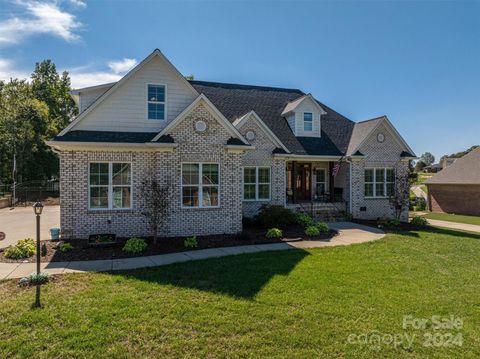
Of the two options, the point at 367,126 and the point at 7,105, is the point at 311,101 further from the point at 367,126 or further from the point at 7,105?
the point at 7,105

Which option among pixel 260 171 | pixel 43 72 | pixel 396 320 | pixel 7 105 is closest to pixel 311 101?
pixel 260 171

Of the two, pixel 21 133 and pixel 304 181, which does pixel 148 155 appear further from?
pixel 21 133

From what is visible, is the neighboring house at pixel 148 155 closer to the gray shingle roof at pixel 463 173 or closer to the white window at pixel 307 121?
the white window at pixel 307 121

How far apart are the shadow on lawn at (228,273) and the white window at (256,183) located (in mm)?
7047

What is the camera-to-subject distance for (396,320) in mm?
5648

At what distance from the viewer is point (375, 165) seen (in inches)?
747

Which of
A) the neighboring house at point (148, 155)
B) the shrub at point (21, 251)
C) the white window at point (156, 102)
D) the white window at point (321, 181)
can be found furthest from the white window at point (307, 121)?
the shrub at point (21, 251)

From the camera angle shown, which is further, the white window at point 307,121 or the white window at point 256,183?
the white window at point 307,121

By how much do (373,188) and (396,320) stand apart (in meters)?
14.6

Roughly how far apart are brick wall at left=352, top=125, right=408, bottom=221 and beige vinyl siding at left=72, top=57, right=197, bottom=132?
11.2 m

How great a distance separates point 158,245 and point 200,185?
3045 mm

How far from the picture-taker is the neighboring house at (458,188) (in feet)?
82.2

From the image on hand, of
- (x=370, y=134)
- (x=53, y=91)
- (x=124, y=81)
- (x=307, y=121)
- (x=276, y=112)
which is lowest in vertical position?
(x=370, y=134)

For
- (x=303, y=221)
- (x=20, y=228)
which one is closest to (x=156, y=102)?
(x=303, y=221)
